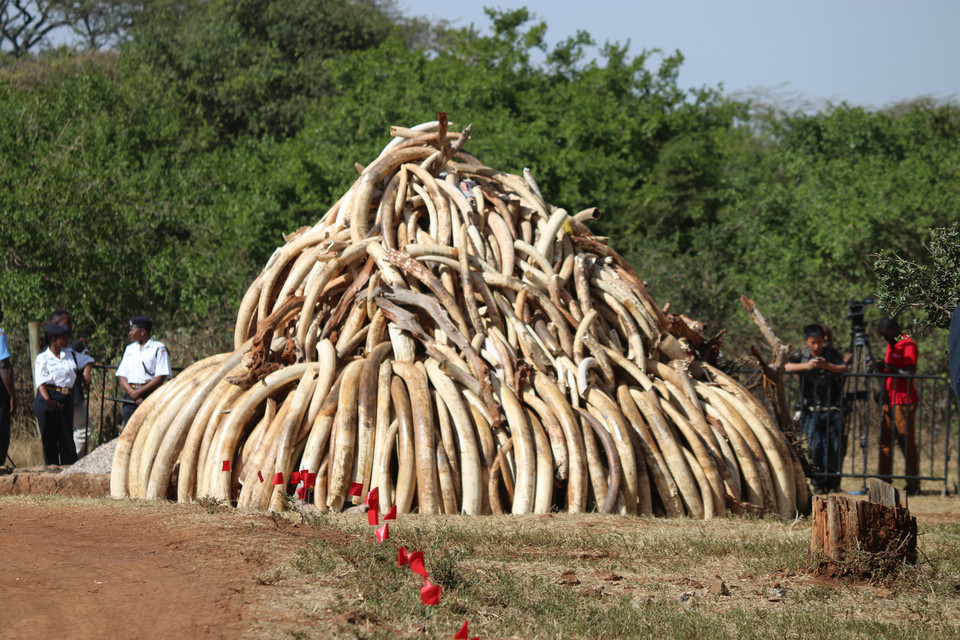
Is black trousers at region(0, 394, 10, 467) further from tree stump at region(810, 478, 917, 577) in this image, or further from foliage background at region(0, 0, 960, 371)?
tree stump at region(810, 478, 917, 577)

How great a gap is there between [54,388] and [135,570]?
17.8 ft

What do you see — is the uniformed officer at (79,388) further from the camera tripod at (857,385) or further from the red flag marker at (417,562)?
the camera tripod at (857,385)

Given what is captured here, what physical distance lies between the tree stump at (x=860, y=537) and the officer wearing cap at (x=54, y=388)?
7003 millimetres

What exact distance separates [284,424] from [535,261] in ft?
8.41

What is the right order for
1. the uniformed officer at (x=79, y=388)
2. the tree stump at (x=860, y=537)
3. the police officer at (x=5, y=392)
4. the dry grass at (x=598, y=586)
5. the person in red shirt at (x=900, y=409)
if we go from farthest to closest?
1. the person in red shirt at (x=900, y=409)
2. the uniformed officer at (x=79, y=388)
3. the police officer at (x=5, y=392)
4. the tree stump at (x=860, y=537)
5. the dry grass at (x=598, y=586)

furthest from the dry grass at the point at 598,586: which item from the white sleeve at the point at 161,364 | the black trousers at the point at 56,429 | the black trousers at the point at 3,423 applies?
the black trousers at the point at 56,429

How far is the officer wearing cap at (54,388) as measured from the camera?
9.39 meters

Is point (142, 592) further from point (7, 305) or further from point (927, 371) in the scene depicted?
point (927, 371)

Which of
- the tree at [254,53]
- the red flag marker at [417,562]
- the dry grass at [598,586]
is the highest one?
the tree at [254,53]

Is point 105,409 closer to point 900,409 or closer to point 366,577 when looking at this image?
point 366,577

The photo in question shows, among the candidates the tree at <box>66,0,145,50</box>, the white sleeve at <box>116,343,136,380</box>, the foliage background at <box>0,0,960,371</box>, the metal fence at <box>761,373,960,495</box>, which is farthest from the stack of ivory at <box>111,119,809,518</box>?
the tree at <box>66,0,145,50</box>

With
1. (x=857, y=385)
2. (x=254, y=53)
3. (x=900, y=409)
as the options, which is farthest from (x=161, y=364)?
(x=254, y=53)

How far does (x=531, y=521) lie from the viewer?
6.55m

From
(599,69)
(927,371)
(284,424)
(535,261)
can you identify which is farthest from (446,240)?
(599,69)
